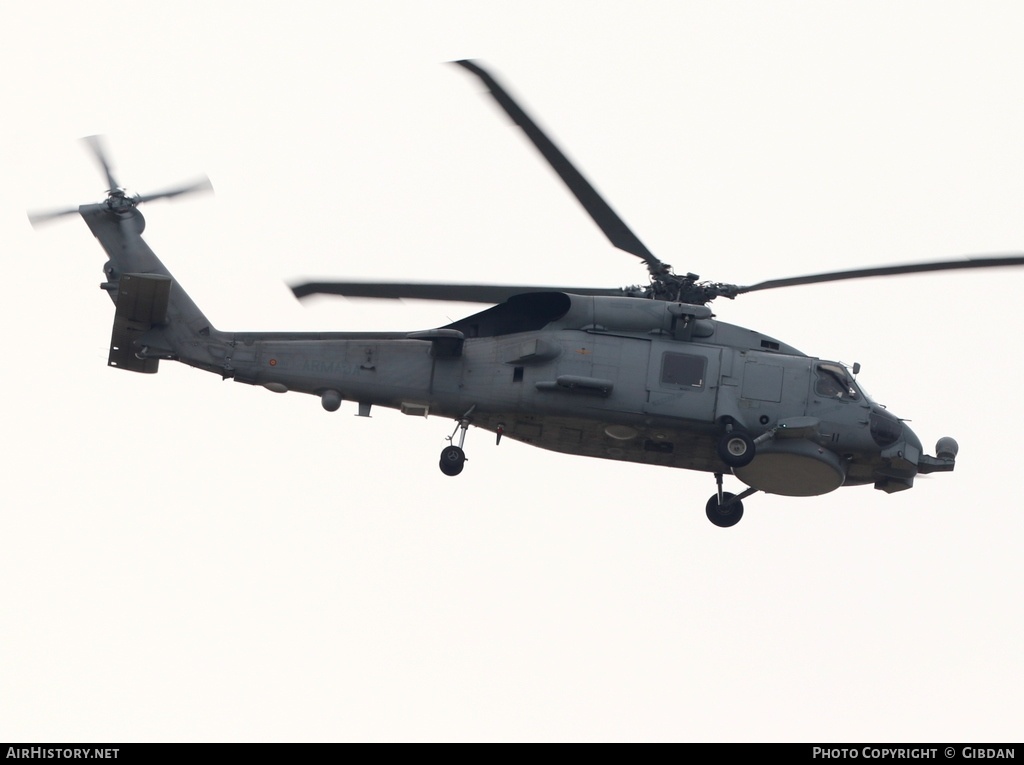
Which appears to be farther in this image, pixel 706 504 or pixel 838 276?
pixel 706 504

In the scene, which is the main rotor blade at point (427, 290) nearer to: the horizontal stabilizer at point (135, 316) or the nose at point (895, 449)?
the horizontal stabilizer at point (135, 316)

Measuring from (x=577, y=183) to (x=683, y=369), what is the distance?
334 centimetres

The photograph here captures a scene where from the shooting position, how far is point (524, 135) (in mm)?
21844

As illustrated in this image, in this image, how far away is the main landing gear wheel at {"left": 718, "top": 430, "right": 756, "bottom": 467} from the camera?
23344mm

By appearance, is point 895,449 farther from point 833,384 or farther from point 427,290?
point 427,290

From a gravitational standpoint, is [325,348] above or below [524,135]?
below

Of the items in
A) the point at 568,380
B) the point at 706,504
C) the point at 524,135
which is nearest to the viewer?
the point at 524,135

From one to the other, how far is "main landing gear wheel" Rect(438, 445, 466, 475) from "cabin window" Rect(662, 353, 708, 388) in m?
3.23

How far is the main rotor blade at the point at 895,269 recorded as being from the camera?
72.6 ft

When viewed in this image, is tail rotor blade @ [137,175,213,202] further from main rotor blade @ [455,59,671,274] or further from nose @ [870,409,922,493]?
nose @ [870,409,922,493]
